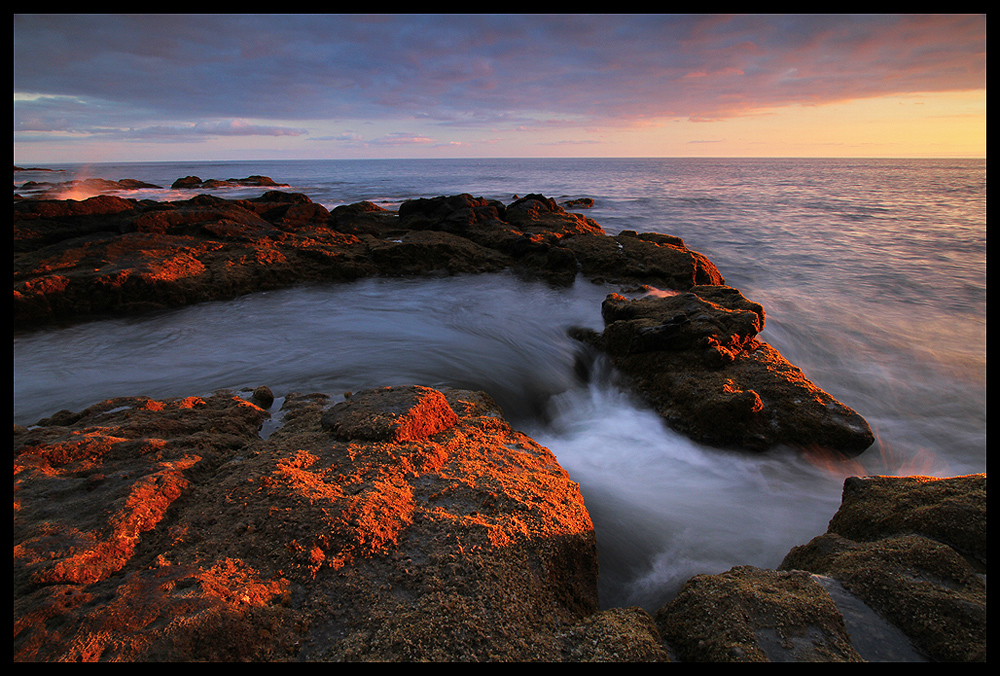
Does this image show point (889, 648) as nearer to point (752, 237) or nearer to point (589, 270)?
point (589, 270)

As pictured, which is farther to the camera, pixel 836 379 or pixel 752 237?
pixel 752 237

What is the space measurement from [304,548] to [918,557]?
9.28ft

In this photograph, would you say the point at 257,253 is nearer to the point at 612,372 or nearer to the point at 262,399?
the point at 262,399

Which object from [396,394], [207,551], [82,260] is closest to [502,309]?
[396,394]

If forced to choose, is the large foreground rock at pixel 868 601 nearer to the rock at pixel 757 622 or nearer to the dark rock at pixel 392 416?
the rock at pixel 757 622

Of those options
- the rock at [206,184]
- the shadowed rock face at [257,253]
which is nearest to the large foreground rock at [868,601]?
the shadowed rock face at [257,253]

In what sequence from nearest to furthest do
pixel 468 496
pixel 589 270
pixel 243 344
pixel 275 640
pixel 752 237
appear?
pixel 275 640
pixel 468 496
pixel 243 344
pixel 589 270
pixel 752 237

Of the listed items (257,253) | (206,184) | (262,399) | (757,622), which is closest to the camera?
(757,622)

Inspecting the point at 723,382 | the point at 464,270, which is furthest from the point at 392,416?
the point at 464,270

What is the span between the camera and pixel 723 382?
15.4 feet

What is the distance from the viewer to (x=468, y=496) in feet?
8.48

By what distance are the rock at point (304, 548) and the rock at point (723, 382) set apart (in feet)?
7.08

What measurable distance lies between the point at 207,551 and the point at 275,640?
633 mm

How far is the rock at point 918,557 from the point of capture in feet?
5.92
